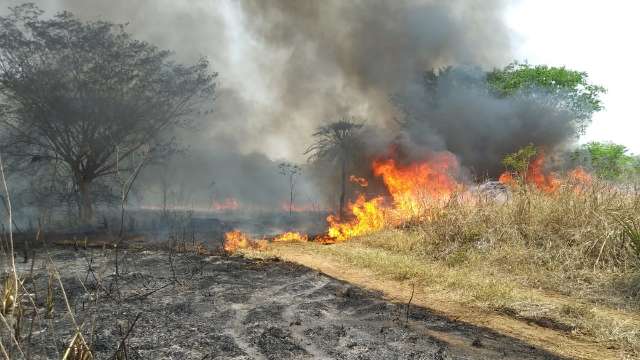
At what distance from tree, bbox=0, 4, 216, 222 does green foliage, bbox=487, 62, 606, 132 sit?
23916 mm

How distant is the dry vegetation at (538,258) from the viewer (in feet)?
24.4

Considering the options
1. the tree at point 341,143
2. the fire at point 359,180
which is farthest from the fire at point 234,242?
the fire at point 359,180

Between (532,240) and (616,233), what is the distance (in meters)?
1.70

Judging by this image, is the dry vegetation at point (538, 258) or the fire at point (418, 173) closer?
the dry vegetation at point (538, 258)

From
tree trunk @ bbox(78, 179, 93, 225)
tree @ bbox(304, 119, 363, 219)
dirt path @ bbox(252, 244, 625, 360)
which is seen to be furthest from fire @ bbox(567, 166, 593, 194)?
tree trunk @ bbox(78, 179, 93, 225)

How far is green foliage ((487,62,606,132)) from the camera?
34.8 metres

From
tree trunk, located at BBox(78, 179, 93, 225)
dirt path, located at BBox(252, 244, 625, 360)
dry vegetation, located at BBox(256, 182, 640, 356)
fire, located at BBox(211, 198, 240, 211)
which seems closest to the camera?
dirt path, located at BBox(252, 244, 625, 360)

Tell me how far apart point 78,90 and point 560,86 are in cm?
3130

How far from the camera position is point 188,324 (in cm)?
626

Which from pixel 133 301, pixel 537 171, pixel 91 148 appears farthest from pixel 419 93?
pixel 133 301

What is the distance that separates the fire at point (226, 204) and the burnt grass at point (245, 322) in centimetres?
2888

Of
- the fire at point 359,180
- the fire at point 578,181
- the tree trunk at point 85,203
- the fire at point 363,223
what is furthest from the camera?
the fire at point 359,180

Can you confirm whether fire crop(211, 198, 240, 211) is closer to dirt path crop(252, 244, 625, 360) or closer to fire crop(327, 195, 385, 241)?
fire crop(327, 195, 385, 241)

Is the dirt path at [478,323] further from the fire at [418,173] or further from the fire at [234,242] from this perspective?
the fire at [418,173]
